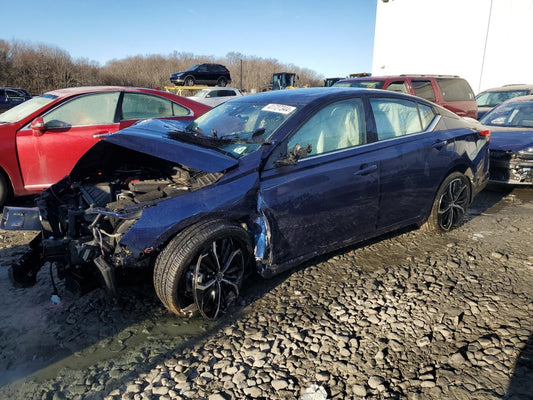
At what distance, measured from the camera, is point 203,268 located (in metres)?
2.75

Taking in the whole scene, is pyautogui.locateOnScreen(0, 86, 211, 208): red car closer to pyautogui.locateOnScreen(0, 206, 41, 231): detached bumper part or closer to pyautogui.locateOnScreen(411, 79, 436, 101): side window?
pyautogui.locateOnScreen(0, 206, 41, 231): detached bumper part

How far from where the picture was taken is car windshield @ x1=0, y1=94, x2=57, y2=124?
5146 mm

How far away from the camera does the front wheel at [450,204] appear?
421 centimetres

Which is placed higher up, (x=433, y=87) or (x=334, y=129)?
(x=433, y=87)

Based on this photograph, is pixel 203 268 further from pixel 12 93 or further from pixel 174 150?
pixel 12 93

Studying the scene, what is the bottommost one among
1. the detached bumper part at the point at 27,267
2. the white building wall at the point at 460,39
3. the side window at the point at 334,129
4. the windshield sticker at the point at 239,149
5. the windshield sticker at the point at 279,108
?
the detached bumper part at the point at 27,267

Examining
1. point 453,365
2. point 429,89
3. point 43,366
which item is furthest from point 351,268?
point 429,89

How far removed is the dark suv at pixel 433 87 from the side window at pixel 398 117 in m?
4.58

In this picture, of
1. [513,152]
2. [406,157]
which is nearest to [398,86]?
[513,152]

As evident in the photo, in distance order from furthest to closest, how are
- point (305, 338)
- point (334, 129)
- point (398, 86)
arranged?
point (398, 86) → point (334, 129) → point (305, 338)

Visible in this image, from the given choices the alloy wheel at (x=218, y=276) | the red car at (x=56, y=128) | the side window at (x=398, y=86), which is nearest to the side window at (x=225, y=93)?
the side window at (x=398, y=86)

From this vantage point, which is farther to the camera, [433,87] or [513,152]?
[433,87]

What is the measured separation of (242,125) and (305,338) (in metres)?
1.88

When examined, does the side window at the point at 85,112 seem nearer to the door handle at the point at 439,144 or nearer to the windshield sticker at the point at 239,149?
the windshield sticker at the point at 239,149
